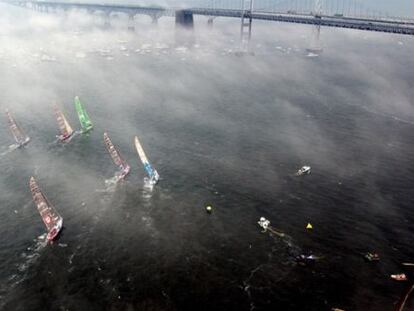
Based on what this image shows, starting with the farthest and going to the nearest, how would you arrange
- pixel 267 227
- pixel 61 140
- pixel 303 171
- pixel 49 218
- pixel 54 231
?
pixel 61 140, pixel 303 171, pixel 267 227, pixel 49 218, pixel 54 231

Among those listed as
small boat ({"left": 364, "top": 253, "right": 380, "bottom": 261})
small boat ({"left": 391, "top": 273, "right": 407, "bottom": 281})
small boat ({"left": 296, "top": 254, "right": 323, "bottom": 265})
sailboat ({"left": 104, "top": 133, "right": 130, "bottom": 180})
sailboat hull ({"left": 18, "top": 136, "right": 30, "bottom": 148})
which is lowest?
small boat ({"left": 296, "top": 254, "right": 323, "bottom": 265})

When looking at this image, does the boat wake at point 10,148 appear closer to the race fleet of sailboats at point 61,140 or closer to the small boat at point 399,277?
the race fleet of sailboats at point 61,140

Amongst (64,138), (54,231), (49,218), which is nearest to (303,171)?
(54,231)

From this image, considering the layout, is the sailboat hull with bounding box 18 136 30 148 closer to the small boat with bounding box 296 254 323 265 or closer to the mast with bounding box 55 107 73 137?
the mast with bounding box 55 107 73 137

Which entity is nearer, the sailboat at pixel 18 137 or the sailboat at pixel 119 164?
the sailboat at pixel 119 164

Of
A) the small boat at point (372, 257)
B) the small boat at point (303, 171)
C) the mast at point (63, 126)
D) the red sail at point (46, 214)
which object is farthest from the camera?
the mast at point (63, 126)

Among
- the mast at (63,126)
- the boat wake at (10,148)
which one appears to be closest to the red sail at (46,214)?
the boat wake at (10,148)

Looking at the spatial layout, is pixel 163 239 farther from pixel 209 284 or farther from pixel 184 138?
pixel 184 138

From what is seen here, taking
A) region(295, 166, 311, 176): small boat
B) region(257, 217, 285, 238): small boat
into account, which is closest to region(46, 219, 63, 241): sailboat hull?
region(257, 217, 285, 238): small boat

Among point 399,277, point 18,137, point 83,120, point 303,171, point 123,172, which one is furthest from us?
point 83,120

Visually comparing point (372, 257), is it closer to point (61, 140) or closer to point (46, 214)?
point (46, 214)

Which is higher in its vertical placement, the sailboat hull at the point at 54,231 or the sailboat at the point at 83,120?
the sailboat at the point at 83,120
